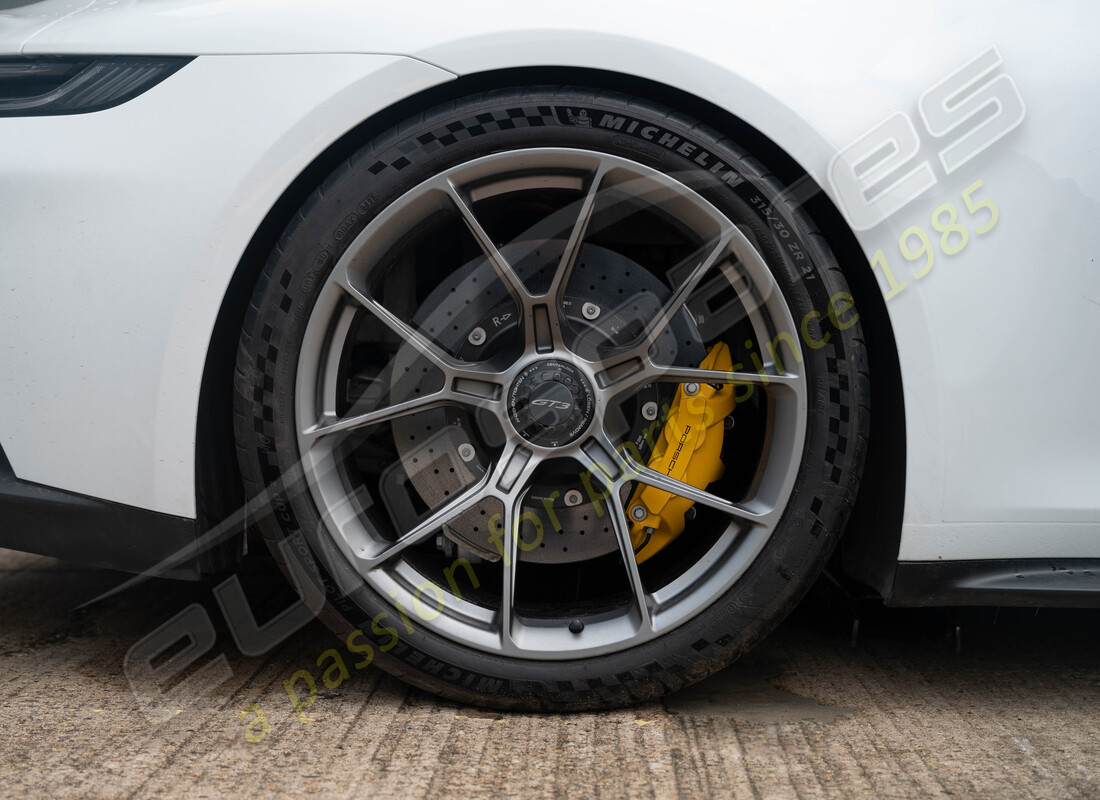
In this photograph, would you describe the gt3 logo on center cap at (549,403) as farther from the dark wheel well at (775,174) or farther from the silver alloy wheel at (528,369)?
the dark wheel well at (775,174)

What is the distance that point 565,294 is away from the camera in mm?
1404

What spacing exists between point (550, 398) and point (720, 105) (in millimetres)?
513

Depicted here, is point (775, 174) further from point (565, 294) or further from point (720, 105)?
point (565, 294)

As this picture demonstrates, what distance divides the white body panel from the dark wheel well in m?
Result: 0.04

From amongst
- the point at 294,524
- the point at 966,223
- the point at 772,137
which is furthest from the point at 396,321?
the point at 966,223

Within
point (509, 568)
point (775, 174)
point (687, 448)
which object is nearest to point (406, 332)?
point (509, 568)

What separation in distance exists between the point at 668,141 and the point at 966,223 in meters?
0.46

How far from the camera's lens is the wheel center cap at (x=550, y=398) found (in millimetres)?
1317

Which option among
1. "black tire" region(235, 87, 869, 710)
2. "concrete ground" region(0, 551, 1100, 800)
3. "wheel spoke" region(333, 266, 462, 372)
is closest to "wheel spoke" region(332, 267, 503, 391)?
"wheel spoke" region(333, 266, 462, 372)

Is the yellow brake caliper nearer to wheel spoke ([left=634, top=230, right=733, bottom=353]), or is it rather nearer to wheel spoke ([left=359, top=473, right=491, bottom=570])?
wheel spoke ([left=634, top=230, right=733, bottom=353])

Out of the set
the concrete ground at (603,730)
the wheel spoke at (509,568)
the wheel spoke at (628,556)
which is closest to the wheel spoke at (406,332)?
the wheel spoke at (509,568)

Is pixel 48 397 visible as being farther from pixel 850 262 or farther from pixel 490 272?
pixel 850 262

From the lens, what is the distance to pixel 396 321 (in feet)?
4.33

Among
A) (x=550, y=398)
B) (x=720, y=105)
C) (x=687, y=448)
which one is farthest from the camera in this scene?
(x=687, y=448)
